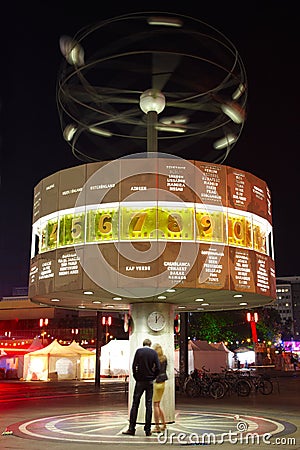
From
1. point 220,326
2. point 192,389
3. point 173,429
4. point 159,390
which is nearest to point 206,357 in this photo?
point 192,389

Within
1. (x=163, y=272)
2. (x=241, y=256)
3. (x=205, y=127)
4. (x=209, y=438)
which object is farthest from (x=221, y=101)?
(x=209, y=438)

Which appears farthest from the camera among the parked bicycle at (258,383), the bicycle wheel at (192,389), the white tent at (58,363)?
the white tent at (58,363)

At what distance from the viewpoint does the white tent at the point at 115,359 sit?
1993 inches

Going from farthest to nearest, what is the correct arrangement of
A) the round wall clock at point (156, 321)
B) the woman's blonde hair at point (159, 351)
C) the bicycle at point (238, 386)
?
the bicycle at point (238, 386), the round wall clock at point (156, 321), the woman's blonde hair at point (159, 351)

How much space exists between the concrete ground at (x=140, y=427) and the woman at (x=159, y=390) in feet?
1.03

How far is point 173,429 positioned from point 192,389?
13.4m

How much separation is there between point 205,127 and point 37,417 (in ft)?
40.3

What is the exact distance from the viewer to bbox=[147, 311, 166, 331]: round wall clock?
50.2 feet

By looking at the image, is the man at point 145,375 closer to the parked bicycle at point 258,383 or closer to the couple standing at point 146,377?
the couple standing at point 146,377

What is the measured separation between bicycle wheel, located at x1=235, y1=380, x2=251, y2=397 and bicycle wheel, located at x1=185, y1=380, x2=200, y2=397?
2.35 metres

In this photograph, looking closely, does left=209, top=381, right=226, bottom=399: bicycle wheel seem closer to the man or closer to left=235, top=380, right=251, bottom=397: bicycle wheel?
left=235, top=380, right=251, bottom=397: bicycle wheel

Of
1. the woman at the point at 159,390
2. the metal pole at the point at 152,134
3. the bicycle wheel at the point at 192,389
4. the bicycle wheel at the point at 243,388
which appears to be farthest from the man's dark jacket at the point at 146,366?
the bicycle wheel at the point at 243,388

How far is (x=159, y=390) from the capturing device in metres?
13.6

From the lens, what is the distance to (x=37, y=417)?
1744cm
